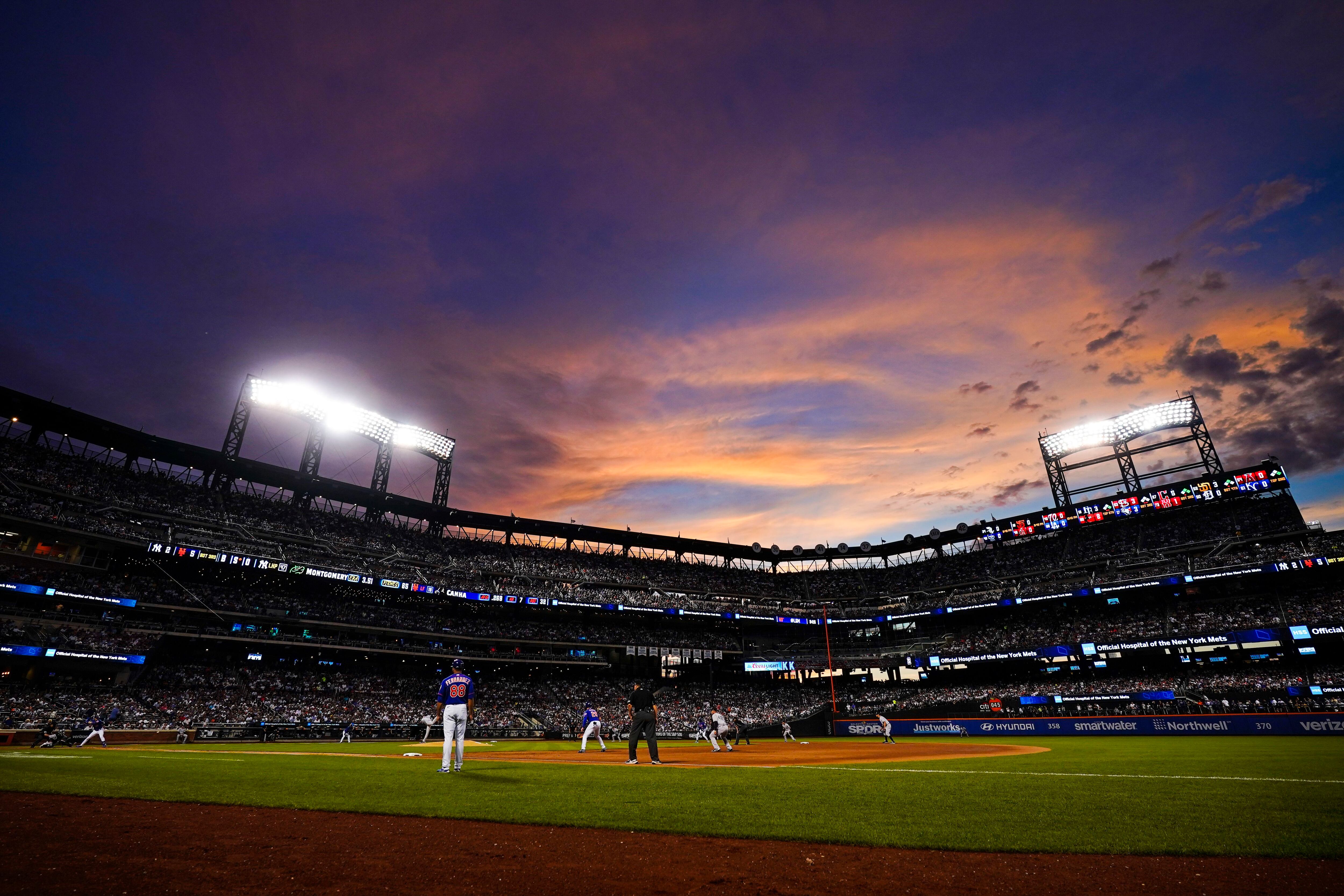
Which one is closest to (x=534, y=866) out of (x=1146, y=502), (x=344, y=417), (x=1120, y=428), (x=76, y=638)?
(x=76, y=638)

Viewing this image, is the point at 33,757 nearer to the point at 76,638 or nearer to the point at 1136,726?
the point at 76,638

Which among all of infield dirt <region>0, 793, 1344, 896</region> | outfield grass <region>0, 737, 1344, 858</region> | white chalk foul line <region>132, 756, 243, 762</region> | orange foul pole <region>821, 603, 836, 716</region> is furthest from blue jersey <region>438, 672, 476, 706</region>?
orange foul pole <region>821, 603, 836, 716</region>

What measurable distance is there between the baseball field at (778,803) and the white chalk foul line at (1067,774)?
107mm

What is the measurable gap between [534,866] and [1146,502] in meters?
67.4

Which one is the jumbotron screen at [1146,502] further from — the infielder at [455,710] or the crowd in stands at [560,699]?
the infielder at [455,710]

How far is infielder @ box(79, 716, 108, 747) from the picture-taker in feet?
79.1

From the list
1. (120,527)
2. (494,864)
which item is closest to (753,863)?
(494,864)

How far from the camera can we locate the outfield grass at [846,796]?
5855 millimetres

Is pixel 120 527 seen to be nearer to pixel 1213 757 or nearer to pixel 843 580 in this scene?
pixel 1213 757

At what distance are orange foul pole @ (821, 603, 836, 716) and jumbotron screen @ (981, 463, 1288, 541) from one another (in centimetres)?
1913

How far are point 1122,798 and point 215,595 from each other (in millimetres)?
52601

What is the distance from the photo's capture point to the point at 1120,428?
59.5m

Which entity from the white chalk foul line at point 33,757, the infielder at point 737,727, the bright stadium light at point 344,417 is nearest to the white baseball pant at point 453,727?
the white chalk foul line at point 33,757

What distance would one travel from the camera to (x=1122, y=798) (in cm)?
814
